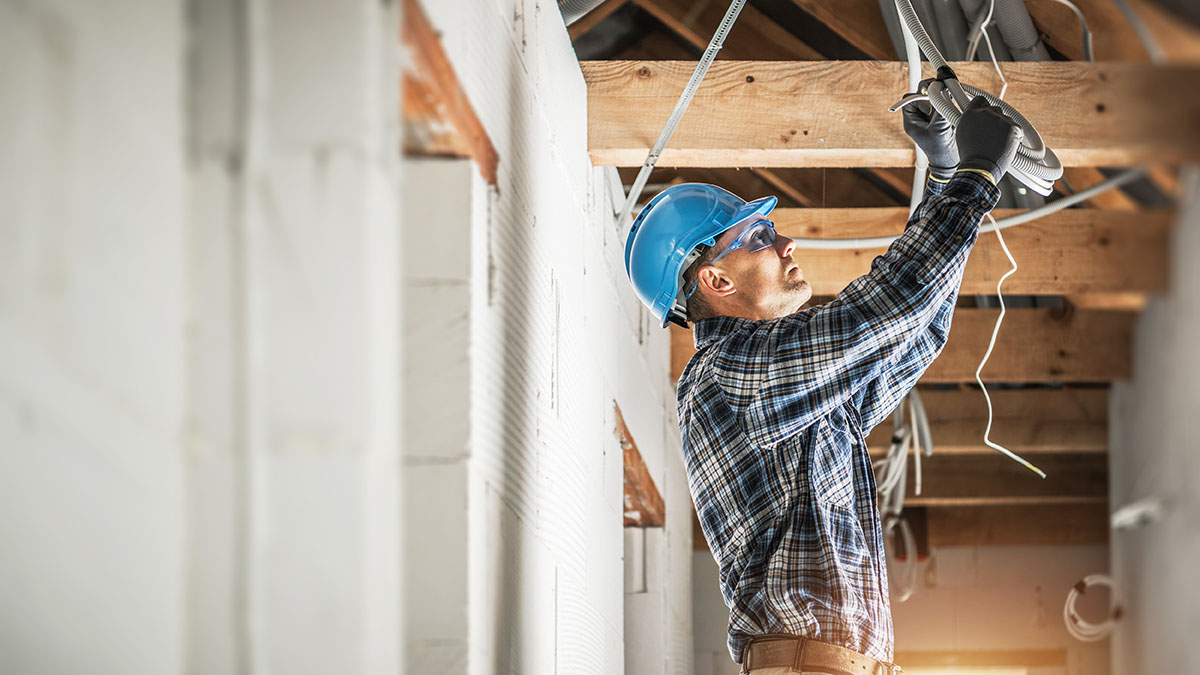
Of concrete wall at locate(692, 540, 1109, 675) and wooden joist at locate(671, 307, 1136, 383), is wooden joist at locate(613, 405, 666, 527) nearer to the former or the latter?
wooden joist at locate(671, 307, 1136, 383)

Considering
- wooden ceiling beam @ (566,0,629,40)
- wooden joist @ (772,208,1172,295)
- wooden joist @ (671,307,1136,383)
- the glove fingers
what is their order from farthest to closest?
1. wooden joist @ (671,307,1136,383)
2. wooden ceiling beam @ (566,0,629,40)
3. wooden joist @ (772,208,1172,295)
4. the glove fingers

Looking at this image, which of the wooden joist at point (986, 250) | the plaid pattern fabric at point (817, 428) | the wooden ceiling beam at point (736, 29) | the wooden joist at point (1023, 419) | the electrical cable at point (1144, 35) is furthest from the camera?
the wooden joist at point (1023, 419)

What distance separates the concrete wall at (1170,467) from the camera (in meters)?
0.67

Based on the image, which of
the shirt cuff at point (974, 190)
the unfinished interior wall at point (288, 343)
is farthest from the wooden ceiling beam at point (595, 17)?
the unfinished interior wall at point (288, 343)

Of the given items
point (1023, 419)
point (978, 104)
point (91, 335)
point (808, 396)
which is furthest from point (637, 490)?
point (91, 335)

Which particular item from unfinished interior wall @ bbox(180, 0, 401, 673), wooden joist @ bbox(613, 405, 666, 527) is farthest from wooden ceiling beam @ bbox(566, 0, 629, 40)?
unfinished interior wall @ bbox(180, 0, 401, 673)

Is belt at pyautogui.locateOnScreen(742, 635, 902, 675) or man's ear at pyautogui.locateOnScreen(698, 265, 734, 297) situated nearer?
belt at pyautogui.locateOnScreen(742, 635, 902, 675)

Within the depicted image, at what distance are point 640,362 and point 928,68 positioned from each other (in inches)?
54.7

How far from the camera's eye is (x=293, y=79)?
1086 millimetres

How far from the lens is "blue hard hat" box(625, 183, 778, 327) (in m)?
2.47

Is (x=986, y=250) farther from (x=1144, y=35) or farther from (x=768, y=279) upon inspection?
(x=1144, y=35)

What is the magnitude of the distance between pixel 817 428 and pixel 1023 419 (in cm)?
366

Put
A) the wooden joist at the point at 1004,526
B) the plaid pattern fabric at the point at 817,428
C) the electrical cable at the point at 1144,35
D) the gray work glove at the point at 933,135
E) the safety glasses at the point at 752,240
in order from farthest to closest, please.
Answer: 1. the wooden joist at the point at 1004,526
2. the safety glasses at the point at 752,240
3. the gray work glove at the point at 933,135
4. the plaid pattern fabric at the point at 817,428
5. the electrical cable at the point at 1144,35

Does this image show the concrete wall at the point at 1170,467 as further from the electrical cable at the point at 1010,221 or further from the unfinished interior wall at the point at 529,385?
the electrical cable at the point at 1010,221
